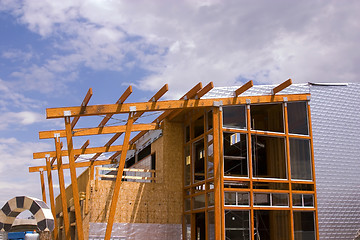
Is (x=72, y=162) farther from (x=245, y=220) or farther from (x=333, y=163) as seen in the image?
(x=333, y=163)

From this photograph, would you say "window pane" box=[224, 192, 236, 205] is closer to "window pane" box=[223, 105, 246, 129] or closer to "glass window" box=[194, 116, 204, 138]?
"window pane" box=[223, 105, 246, 129]

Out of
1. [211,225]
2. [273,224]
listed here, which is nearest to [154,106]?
[211,225]

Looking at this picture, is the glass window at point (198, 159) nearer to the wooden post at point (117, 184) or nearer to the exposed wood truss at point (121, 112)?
the exposed wood truss at point (121, 112)

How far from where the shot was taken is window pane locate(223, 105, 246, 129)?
19.5 metres

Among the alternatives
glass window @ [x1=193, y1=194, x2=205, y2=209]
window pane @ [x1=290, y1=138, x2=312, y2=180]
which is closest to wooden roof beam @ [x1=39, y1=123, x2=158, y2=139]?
glass window @ [x1=193, y1=194, x2=205, y2=209]

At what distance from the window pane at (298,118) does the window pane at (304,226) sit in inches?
139

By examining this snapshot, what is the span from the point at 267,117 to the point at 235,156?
2.52 metres

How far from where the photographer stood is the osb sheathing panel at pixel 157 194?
66.3 feet

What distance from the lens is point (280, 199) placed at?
19297 mm

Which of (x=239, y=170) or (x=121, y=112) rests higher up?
(x=121, y=112)

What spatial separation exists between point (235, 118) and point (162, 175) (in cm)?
467

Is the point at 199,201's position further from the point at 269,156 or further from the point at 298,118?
the point at 298,118

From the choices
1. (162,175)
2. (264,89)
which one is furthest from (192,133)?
(264,89)

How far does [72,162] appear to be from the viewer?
59.9 feet
